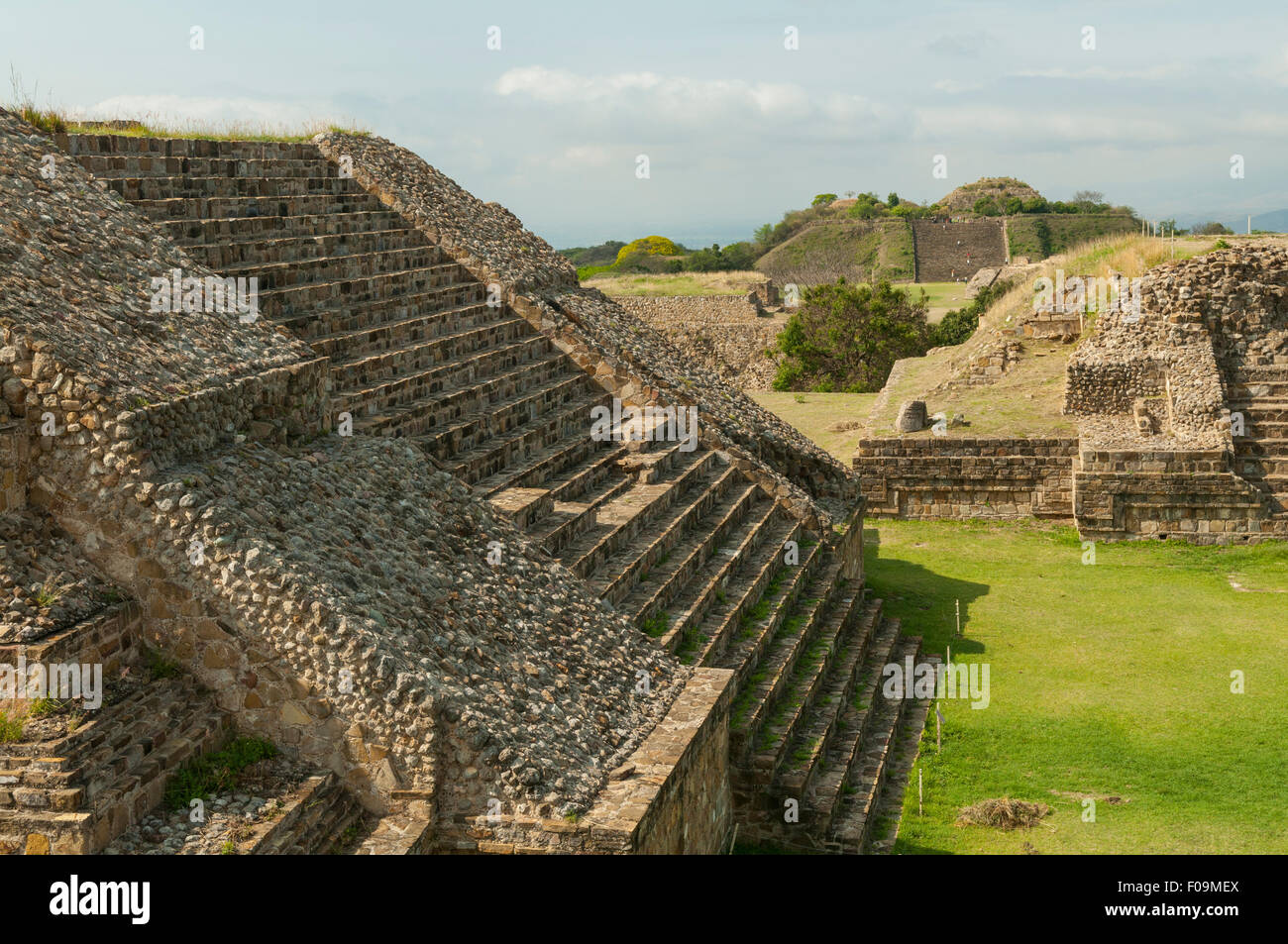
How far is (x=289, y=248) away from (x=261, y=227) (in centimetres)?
35

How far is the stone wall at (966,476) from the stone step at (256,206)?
307 inches

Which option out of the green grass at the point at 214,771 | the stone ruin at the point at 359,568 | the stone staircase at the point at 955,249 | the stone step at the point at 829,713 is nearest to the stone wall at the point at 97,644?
the stone ruin at the point at 359,568

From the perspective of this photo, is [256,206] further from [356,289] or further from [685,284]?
[685,284]

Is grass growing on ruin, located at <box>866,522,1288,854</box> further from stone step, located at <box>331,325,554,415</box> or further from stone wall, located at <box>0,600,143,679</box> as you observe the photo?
stone wall, located at <box>0,600,143,679</box>

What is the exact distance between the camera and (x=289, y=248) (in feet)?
34.2

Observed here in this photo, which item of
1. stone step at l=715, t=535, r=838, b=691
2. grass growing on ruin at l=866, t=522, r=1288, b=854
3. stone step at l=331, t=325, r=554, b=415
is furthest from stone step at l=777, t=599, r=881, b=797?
stone step at l=331, t=325, r=554, b=415

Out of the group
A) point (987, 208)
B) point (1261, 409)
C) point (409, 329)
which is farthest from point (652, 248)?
point (409, 329)

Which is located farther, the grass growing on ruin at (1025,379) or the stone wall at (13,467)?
the grass growing on ruin at (1025,379)

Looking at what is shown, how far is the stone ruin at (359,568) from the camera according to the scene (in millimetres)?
6090

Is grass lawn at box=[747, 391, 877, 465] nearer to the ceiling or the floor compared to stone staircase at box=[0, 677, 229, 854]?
nearer to the ceiling

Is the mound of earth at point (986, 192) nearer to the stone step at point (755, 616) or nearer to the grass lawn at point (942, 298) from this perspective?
the grass lawn at point (942, 298)

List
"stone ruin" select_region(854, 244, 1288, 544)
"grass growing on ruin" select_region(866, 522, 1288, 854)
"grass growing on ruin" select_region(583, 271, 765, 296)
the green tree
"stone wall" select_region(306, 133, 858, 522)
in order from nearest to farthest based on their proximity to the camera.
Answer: "grass growing on ruin" select_region(866, 522, 1288, 854) → "stone wall" select_region(306, 133, 858, 522) → "stone ruin" select_region(854, 244, 1288, 544) → the green tree → "grass growing on ruin" select_region(583, 271, 765, 296)

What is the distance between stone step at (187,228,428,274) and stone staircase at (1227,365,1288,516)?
37.4ft

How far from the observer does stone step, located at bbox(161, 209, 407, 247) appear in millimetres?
9570
